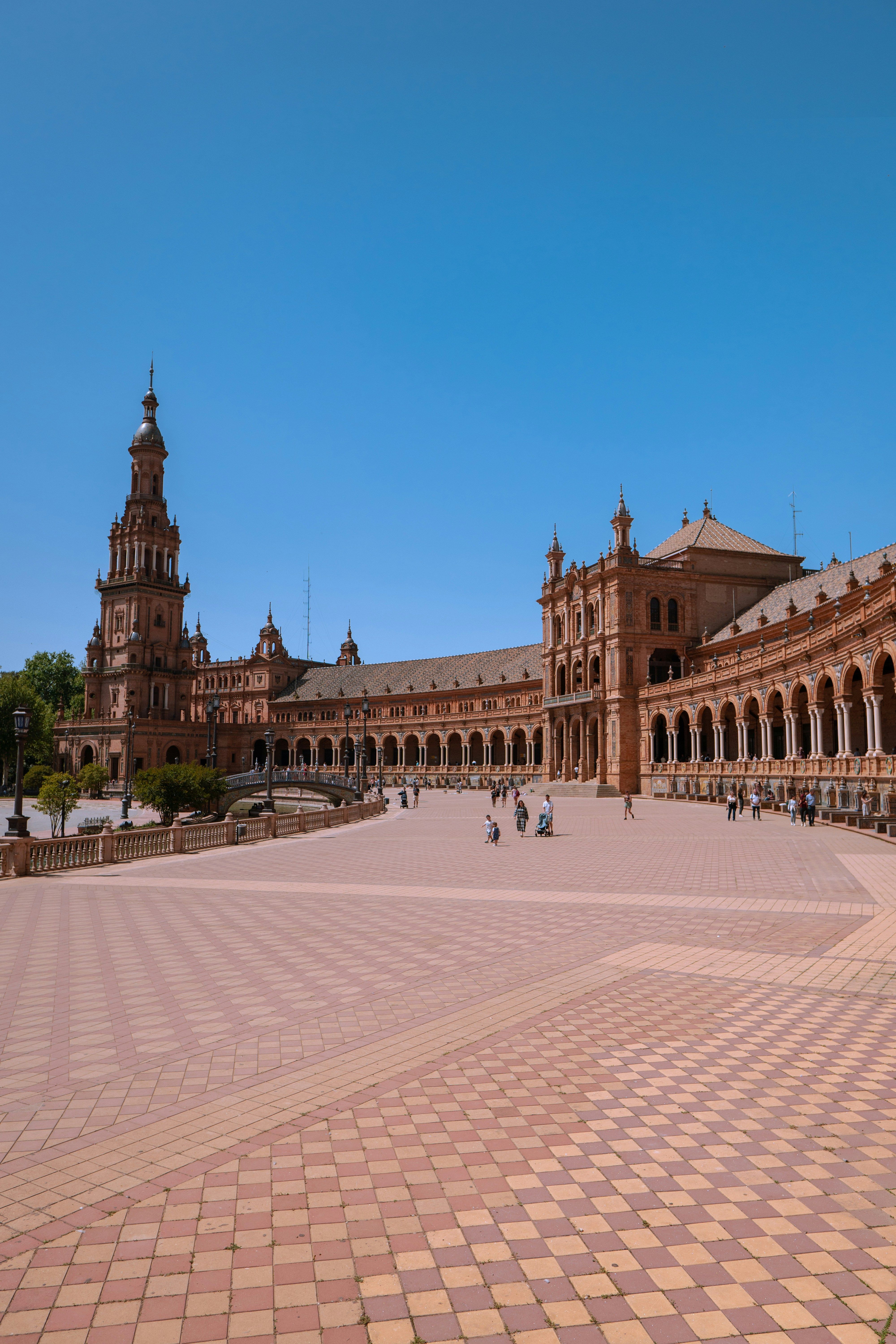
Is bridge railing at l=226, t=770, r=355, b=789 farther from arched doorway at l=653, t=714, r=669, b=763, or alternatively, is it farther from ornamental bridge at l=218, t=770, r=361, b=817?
arched doorway at l=653, t=714, r=669, b=763

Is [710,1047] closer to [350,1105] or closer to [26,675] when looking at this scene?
[350,1105]

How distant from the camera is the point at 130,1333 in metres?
3.84

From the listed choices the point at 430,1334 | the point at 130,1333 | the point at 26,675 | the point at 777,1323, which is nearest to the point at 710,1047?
the point at 777,1323

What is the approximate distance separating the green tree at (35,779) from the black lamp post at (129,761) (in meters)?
4.98

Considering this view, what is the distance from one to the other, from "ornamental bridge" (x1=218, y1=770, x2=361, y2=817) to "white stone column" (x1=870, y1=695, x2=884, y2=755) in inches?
1227

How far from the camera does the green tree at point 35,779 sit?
59625 millimetres

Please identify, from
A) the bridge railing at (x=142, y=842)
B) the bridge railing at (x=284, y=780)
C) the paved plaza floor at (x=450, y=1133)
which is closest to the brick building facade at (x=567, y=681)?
the bridge railing at (x=284, y=780)

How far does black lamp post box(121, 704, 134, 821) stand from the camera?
55250mm

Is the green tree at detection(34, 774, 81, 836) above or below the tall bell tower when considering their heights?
below

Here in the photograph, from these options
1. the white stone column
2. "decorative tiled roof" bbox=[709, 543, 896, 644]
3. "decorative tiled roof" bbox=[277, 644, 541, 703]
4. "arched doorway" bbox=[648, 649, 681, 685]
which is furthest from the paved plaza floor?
"decorative tiled roof" bbox=[277, 644, 541, 703]

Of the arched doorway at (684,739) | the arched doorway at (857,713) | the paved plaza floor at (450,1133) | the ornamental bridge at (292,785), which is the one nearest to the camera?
the paved plaza floor at (450,1133)

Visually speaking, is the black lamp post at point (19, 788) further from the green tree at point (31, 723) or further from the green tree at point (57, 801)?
the green tree at point (31, 723)

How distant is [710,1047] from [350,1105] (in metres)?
3.31

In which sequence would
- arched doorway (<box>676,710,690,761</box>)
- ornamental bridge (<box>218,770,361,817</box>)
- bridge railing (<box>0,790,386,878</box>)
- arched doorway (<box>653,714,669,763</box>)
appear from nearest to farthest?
1. bridge railing (<box>0,790,386,878</box>)
2. ornamental bridge (<box>218,770,361,817</box>)
3. arched doorway (<box>653,714,669,763</box>)
4. arched doorway (<box>676,710,690,761</box>)
